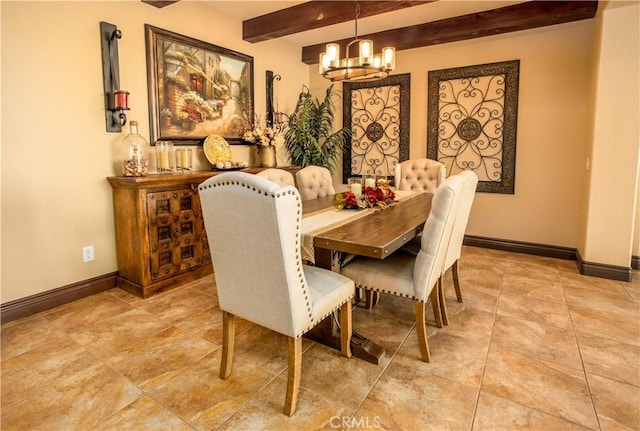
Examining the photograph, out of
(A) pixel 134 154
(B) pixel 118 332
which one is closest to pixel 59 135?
(A) pixel 134 154

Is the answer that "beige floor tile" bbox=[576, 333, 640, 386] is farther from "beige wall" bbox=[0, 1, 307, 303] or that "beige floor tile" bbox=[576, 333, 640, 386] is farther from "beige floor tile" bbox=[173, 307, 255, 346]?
"beige wall" bbox=[0, 1, 307, 303]

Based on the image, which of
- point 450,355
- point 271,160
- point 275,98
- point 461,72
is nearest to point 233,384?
point 450,355

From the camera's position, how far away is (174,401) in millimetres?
1699

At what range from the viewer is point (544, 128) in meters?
3.97

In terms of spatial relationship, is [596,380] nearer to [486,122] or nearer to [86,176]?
[486,122]

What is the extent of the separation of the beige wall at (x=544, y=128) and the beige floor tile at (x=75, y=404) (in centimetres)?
408

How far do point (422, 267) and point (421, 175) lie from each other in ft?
6.81

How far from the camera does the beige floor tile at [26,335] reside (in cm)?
215

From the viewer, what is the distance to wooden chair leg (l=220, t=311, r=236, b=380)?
1.84 m

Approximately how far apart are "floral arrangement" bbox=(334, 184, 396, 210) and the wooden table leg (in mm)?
503

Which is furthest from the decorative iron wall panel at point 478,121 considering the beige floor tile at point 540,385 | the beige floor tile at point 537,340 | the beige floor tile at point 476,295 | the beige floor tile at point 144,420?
the beige floor tile at point 144,420

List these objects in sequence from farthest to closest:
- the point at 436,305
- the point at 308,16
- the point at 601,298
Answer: the point at 308,16 → the point at 601,298 → the point at 436,305

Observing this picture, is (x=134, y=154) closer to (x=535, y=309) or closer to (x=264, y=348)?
(x=264, y=348)

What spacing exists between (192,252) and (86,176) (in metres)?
1.04
